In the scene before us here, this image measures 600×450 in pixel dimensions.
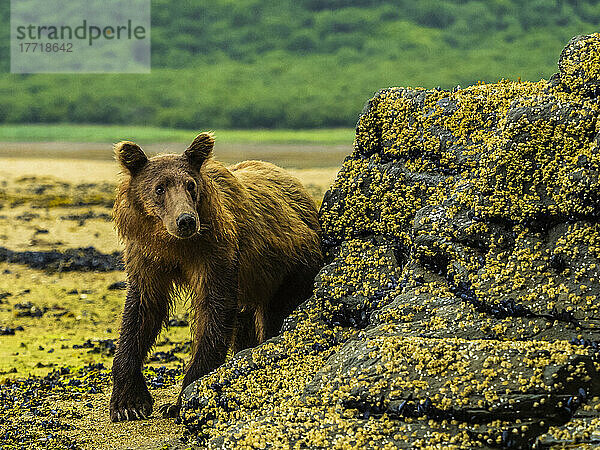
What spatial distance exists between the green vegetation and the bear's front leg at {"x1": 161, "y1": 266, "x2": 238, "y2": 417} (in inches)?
1738

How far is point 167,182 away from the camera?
8.12 m

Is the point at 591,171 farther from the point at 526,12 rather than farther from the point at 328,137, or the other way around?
the point at 526,12

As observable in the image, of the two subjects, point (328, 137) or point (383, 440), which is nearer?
point (383, 440)

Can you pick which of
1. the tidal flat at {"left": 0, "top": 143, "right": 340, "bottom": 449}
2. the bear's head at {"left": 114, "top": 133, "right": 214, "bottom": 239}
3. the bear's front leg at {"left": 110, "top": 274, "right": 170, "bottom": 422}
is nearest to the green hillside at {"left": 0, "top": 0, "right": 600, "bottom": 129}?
the tidal flat at {"left": 0, "top": 143, "right": 340, "bottom": 449}

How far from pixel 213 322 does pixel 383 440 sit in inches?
107

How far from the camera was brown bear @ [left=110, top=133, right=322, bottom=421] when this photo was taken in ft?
27.1

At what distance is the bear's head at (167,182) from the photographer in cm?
796

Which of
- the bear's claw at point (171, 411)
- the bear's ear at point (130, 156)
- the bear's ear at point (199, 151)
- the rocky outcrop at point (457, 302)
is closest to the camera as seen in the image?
the rocky outcrop at point (457, 302)

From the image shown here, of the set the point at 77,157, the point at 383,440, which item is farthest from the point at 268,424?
the point at 77,157

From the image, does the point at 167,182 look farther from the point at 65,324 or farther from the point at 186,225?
the point at 65,324

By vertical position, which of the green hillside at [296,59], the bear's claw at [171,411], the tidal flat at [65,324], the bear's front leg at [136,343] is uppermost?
the green hillside at [296,59]

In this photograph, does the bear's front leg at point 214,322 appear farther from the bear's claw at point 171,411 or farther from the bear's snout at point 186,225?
the bear's snout at point 186,225

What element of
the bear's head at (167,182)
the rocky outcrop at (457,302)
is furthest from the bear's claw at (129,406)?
the bear's head at (167,182)

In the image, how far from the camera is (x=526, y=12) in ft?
249
